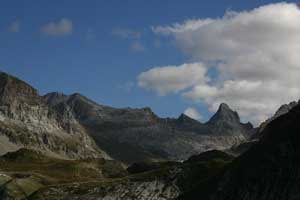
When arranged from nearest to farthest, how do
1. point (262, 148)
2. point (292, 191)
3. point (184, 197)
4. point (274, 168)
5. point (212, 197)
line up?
point (292, 191)
point (274, 168)
point (262, 148)
point (212, 197)
point (184, 197)

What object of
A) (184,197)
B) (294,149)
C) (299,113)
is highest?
(299,113)

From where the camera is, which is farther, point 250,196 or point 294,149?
point 250,196

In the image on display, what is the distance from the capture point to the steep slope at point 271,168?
13275cm

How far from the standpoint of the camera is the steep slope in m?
133

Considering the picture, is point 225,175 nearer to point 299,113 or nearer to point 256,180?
point 256,180

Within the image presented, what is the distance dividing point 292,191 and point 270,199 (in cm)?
855

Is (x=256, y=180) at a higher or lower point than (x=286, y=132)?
lower

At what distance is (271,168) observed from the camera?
140 meters

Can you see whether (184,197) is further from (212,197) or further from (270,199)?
(270,199)

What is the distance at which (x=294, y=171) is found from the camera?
131 meters

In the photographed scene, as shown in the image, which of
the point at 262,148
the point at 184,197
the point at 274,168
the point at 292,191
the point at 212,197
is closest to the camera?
the point at 292,191

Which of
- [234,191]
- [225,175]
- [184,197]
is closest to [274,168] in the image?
[234,191]

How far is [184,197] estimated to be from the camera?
182500 millimetres

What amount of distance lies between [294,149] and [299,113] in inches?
506
